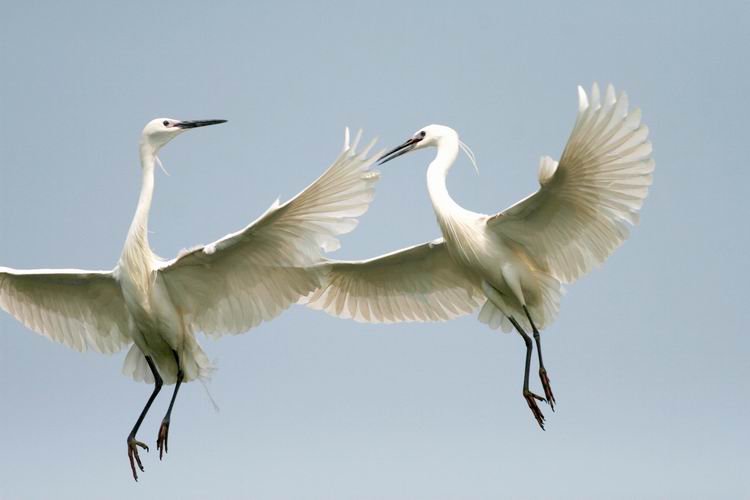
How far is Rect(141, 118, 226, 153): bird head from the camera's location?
77.8ft

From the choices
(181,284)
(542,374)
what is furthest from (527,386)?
(181,284)

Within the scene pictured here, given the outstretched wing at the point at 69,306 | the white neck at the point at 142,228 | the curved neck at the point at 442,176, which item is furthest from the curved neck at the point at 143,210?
the curved neck at the point at 442,176

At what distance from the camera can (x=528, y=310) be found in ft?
76.7

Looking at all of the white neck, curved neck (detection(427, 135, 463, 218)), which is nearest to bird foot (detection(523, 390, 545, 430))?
curved neck (detection(427, 135, 463, 218))

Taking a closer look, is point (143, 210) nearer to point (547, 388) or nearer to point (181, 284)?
point (181, 284)

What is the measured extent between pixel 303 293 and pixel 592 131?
461cm

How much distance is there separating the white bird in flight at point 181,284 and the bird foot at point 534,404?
3.35 meters

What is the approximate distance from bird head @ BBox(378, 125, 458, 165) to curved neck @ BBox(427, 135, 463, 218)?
0.07 m

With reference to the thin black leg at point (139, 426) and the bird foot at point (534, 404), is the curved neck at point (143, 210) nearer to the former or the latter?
the thin black leg at point (139, 426)

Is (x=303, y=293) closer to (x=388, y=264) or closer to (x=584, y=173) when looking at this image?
(x=388, y=264)

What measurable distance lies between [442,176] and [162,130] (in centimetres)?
409

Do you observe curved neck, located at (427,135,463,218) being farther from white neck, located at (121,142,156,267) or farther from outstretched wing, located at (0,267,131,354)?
outstretched wing, located at (0,267,131,354)

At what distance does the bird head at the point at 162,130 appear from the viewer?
23703 millimetres

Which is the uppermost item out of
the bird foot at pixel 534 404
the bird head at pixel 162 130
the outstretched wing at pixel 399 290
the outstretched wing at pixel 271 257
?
the bird head at pixel 162 130
